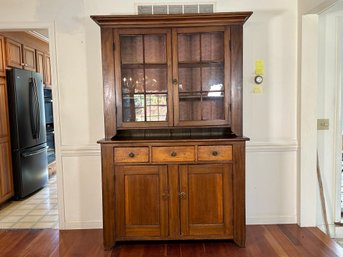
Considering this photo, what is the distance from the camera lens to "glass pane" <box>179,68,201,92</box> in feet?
8.80

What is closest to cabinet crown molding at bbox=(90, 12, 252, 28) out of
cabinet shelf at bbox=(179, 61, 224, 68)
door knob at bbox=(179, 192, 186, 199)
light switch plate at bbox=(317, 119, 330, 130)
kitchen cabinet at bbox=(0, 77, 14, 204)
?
cabinet shelf at bbox=(179, 61, 224, 68)

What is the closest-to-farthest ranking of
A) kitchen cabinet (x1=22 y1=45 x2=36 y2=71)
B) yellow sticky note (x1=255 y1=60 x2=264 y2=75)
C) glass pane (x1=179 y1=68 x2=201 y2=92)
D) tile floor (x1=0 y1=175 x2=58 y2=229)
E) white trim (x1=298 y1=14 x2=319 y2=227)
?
glass pane (x1=179 y1=68 x2=201 y2=92) → white trim (x1=298 y1=14 x2=319 y2=227) → yellow sticky note (x1=255 y1=60 x2=264 y2=75) → tile floor (x1=0 y1=175 x2=58 y2=229) → kitchen cabinet (x1=22 y1=45 x2=36 y2=71)

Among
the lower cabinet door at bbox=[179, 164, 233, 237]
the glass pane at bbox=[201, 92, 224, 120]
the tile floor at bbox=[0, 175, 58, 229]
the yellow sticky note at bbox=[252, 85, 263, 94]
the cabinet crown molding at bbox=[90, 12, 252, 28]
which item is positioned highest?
the cabinet crown molding at bbox=[90, 12, 252, 28]

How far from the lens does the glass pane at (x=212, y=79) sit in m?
2.67

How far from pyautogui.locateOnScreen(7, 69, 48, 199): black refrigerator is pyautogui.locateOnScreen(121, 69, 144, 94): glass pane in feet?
6.42

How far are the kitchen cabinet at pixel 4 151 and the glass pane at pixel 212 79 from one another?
2690mm

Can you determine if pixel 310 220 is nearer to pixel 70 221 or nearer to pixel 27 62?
pixel 70 221

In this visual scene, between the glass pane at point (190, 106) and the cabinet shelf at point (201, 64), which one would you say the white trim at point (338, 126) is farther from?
the glass pane at point (190, 106)

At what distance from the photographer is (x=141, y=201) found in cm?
252

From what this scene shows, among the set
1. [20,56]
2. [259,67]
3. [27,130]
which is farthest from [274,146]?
[20,56]

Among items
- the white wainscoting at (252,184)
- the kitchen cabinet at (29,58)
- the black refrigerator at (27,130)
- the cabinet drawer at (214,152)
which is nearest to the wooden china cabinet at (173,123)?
the cabinet drawer at (214,152)

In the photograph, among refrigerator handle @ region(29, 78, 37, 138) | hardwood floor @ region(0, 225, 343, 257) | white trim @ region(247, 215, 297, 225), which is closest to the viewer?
hardwood floor @ region(0, 225, 343, 257)

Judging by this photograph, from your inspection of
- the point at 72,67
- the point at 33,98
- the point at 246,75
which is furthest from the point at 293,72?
the point at 33,98

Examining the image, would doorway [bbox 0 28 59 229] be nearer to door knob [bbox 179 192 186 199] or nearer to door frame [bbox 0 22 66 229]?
→ door frame [bbox 0 22 66 229]
